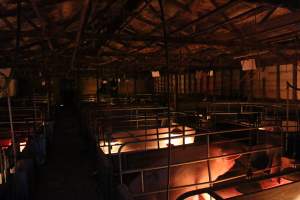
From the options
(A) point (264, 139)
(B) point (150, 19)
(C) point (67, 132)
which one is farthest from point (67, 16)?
(A) point (264, 139)

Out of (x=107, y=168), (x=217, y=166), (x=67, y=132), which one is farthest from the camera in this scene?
(x=67, y=132)

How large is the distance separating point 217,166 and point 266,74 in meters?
8.65

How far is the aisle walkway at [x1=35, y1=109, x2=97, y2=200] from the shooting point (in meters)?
4.89

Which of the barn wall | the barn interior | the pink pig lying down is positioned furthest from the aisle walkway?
the barn wall

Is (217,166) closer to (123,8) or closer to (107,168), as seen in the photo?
(107,168)

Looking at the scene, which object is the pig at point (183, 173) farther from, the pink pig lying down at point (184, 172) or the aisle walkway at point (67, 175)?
the aisle walkway at point (67, 175)

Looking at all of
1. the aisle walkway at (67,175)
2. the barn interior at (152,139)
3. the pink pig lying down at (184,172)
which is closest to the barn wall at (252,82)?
the barn interior at (152,139)

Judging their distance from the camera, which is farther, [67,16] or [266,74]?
[266,74]

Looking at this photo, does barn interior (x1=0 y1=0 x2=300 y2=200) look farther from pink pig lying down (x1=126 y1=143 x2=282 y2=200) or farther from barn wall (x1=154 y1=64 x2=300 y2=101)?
barn wall (x1=154 y1=64 x2=300 y2=101)

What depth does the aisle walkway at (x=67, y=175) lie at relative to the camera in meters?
4.89

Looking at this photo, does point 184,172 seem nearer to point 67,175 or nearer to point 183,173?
point 183,173

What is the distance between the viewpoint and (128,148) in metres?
7.81

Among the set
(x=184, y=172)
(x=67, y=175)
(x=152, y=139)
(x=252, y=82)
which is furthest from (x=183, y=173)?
(x=252, y=82)

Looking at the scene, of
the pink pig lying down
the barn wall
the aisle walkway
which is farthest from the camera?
the barn wall
